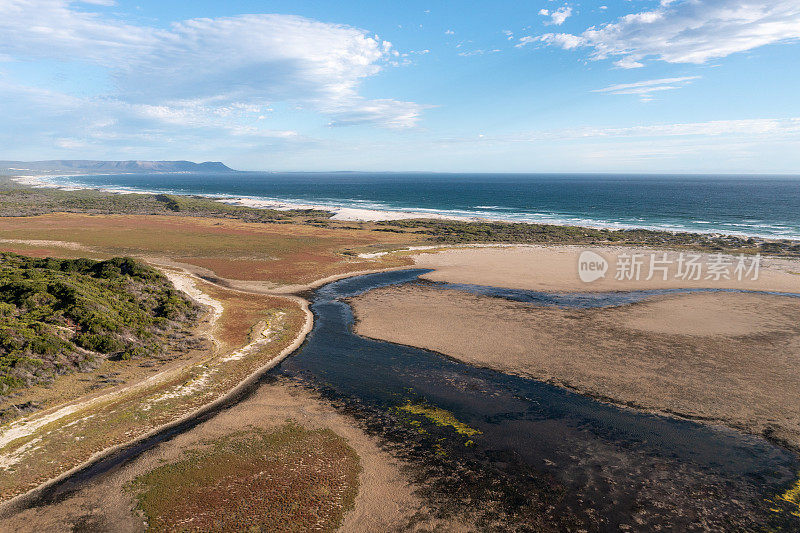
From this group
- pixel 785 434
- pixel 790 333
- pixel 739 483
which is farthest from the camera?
pixel 790 333

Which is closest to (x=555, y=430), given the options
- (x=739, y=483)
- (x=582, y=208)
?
(x=739, y=483)

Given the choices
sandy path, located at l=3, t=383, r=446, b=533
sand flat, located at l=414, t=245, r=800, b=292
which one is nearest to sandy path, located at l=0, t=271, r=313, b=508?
sandy path, located at l=3, t=383, r=446, b=533

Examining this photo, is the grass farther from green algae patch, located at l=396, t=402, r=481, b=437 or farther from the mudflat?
the mudflat

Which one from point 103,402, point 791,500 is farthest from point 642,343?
point 103,402

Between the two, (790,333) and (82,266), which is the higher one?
(82,266)

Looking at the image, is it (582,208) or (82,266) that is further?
(582,208)

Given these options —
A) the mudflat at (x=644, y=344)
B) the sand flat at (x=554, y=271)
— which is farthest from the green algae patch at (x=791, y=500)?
the sand flat at (x=554, y=271)

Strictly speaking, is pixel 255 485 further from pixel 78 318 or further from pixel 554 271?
pixel 554 271

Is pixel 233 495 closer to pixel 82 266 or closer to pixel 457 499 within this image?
pixel 457 499
